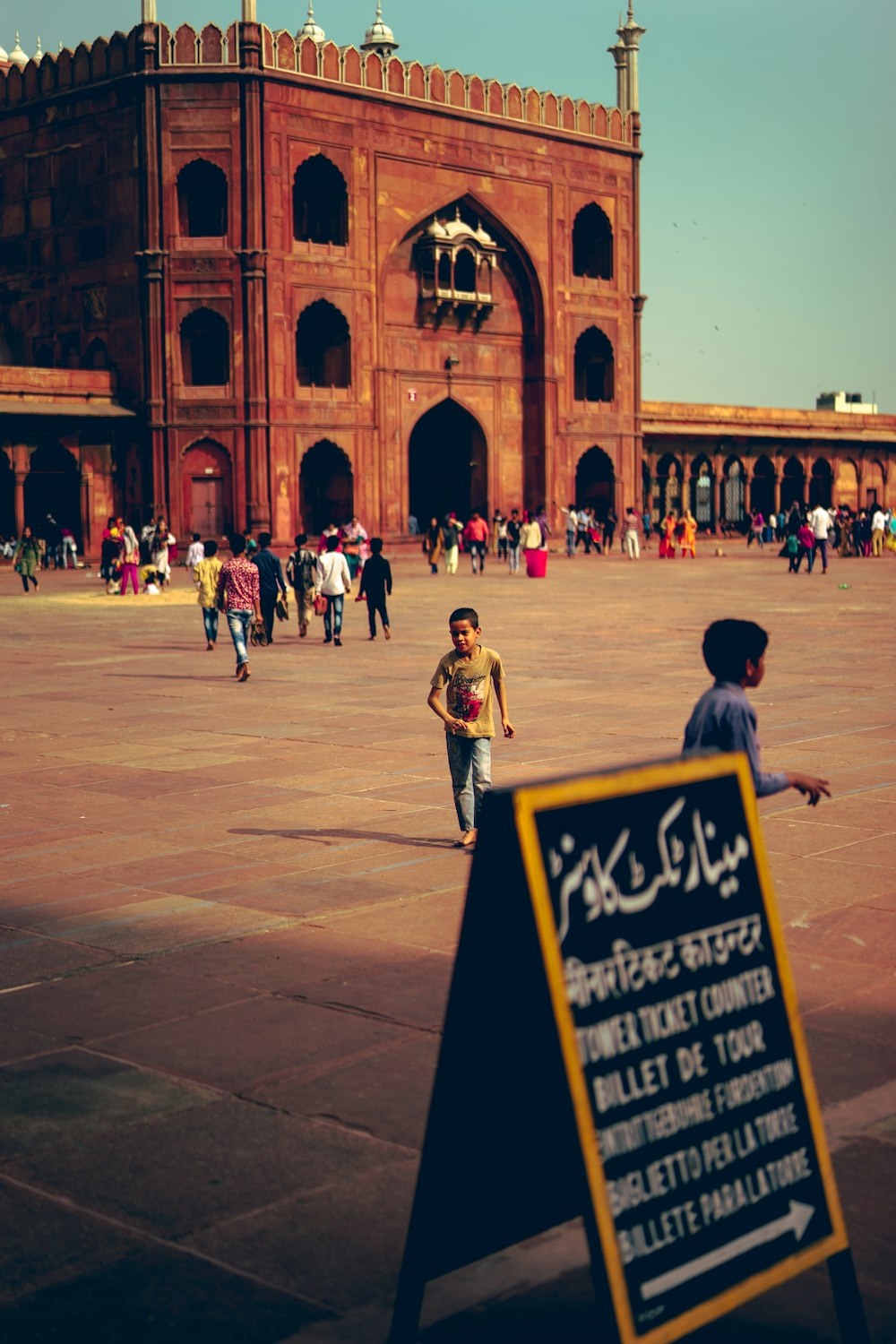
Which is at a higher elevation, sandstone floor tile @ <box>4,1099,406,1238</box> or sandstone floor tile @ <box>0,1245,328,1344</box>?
sandstone floor tile @ <box>4,1099,406,1238</box>

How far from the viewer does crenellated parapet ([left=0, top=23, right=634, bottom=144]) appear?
4050 cm

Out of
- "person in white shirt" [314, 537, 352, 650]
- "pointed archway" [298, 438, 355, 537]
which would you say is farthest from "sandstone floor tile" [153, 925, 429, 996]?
"pointed archway" [298, 438, 355, 537]

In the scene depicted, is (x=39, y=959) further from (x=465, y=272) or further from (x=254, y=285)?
(x=465, y=272)

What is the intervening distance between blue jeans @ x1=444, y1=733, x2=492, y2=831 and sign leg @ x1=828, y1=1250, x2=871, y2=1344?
4.66 meters

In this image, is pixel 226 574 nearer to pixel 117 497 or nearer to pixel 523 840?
pixel 523 840

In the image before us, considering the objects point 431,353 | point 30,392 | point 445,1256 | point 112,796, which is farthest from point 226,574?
point 431,353

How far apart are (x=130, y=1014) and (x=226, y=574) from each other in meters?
11.4

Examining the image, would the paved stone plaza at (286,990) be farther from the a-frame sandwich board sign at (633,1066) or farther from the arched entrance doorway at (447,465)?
the arched entrance doorway at (447,465)

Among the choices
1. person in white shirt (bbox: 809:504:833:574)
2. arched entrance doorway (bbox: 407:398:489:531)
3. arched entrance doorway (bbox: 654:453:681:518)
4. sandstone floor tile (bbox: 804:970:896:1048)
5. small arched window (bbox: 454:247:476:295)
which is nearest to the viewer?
sandstone floor tile (bbox: 804:970:896:1048)

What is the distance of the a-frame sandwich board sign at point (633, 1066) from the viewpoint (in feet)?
8.82

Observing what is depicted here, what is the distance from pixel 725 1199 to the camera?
2832 mm

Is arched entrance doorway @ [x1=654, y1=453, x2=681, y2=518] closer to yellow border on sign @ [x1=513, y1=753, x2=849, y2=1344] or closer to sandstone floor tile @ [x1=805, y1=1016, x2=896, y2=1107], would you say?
sandstone floor tile @ [x1=805, y1=1016, x2=896, y2=1107]

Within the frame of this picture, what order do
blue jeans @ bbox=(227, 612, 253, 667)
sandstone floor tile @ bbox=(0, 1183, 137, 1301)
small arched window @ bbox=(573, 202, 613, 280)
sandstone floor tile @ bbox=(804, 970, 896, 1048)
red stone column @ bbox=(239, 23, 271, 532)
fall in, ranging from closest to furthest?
sandstone floor tile @ bbox=(0, 1183, 137, 1301) < sandstone floor tile @ bbox=(804, 970, 896, 1048) < blue jeans @ bbox=(227, 612, 253, 667) < red stone column @ bbox=(239, 23, 271, 532) < small arched window @ bbox=(573, 202, 613, 280)

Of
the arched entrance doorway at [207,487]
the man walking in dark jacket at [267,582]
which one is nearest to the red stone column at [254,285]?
the arched entrance doorway at [207,487]
